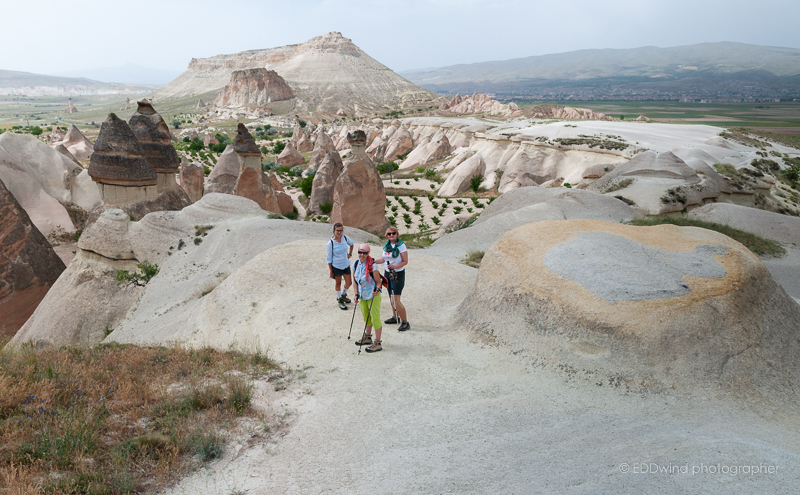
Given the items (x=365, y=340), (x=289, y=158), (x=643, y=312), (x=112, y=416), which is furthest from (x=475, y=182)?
(x=112, y=416)

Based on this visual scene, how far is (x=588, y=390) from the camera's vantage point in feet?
15.3

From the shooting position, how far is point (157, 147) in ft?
49.9

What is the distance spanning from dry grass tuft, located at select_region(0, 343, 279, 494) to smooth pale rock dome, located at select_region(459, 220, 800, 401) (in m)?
3.14

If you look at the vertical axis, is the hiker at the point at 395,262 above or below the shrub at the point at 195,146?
below

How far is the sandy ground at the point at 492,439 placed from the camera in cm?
327

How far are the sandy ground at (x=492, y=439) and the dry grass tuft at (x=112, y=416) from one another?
32 cm

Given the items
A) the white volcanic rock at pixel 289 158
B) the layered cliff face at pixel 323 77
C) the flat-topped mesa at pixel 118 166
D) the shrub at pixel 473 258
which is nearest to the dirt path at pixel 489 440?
the shrub at pixel 473 258

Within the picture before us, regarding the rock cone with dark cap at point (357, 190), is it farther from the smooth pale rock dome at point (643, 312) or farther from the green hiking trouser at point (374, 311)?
the green hiking trouser at point (374, 311)

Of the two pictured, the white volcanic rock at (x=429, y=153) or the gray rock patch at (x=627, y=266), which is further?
the white volcanic rock at (x=429, y=153)

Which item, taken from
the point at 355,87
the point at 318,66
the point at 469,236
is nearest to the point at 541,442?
the point at 469,236

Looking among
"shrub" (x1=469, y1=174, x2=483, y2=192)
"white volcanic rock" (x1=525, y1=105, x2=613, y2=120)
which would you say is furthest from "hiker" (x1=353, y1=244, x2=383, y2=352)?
"white volcanic rock" (x1=525, y1=105, x2=613, y2=120)

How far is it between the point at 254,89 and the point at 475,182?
75.7 meters

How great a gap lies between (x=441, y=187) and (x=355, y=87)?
8269 cm

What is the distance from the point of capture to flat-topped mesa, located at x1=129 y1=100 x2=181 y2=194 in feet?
49.4
